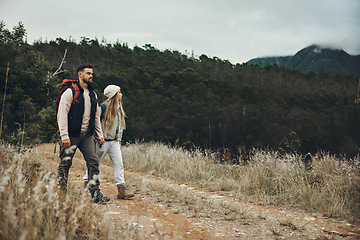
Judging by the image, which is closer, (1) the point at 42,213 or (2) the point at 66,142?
(1) the point at 42,213

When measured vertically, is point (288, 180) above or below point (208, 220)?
above

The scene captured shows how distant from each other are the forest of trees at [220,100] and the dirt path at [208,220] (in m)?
22.8

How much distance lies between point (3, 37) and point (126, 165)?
933 cm

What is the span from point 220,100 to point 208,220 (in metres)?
41.2

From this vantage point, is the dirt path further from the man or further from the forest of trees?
the forest of trees

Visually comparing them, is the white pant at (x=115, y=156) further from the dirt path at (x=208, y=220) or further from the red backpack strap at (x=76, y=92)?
the red backpack strap at (x=76, y=92)

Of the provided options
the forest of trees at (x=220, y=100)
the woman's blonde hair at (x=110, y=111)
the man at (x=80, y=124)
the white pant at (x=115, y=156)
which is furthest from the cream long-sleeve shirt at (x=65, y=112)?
the forest of trees at (x=220, y=100)

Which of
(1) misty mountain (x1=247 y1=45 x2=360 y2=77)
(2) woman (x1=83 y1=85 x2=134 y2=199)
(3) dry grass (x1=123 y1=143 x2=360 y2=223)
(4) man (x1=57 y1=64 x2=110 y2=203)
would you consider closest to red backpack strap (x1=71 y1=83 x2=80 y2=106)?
(4) man (x1=57 y1=64 x2=110 y2=203)

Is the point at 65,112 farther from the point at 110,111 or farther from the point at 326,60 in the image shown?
the point at 326,60

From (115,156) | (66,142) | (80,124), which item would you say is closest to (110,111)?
(115,156)

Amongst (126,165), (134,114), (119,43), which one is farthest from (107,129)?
(119,43)

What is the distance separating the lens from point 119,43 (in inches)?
2366

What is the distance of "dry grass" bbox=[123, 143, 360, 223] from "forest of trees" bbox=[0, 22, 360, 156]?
2039 cm

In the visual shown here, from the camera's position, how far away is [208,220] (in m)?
3.85
